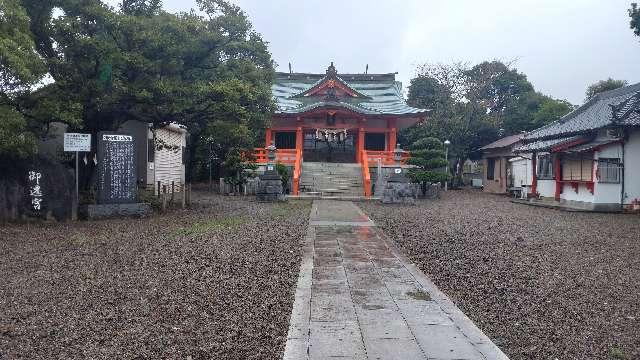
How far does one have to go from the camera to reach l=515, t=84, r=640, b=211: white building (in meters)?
18.4

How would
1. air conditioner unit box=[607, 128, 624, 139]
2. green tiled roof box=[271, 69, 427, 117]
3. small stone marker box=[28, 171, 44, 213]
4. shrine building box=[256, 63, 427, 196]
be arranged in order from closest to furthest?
small stone marker box=[28, 171, 44, 213] → air conditioner unit box=[607, 128, 624, 139] → shrine building box=[256, 63, 427, 196] → green tiled roof box=[271, 69, 427, 117]

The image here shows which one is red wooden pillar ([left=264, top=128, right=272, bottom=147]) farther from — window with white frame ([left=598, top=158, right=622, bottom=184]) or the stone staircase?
window with white frame ([left=598, top=158, right=622, bottom=184])

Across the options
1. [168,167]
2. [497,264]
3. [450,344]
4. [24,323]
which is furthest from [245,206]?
[450,344]

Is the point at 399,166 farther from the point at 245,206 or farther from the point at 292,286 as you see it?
the point at 292,286

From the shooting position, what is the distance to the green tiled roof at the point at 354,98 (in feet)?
93.7

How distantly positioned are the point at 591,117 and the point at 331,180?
Result: 12.4 meters

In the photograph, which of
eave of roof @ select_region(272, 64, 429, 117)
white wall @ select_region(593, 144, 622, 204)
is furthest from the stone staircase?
white wall @ select_region(593, 144, 622, 204)

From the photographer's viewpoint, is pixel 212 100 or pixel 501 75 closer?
pixel 212 100

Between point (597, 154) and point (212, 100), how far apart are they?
14.8m

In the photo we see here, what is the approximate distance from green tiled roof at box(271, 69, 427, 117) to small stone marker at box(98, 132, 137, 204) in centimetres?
1558

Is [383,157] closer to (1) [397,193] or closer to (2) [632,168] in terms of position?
(1) [397,193]

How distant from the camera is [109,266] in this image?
740 centimetres

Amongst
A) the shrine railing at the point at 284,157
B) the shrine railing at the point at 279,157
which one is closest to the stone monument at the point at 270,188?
the shrine railing at the point at 284,157

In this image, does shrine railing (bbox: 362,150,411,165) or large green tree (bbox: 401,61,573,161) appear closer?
shrine railing (bbox: 362,150,411,165)
